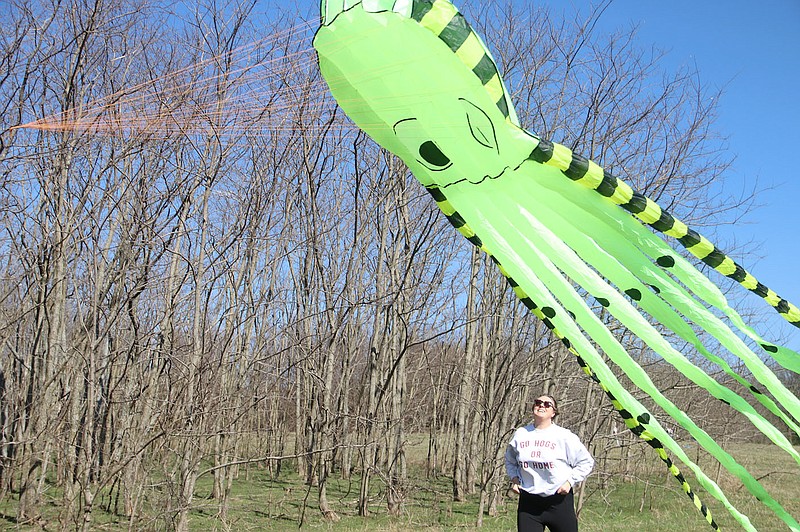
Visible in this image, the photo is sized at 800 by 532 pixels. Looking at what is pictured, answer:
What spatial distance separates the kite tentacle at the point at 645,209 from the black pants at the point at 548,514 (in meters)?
2.17

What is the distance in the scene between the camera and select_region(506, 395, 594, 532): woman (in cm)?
390

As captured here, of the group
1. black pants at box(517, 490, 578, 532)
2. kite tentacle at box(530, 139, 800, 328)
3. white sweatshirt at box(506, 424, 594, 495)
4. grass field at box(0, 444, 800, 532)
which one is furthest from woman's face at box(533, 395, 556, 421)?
grass field at box(0, 444, 800, 532)

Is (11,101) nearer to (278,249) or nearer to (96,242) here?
(96,242)

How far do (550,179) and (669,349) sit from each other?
1.92 ft

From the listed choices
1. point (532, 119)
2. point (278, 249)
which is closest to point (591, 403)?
point (532, 119)

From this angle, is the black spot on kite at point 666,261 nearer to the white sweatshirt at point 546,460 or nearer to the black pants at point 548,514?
the white sweatshirt at point 546,460

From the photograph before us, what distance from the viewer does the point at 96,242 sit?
5.77 metres

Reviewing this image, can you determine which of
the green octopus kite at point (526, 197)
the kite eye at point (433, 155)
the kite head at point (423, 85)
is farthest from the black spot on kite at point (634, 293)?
the kite eye at point (433, 155)

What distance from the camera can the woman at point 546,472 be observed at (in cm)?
390

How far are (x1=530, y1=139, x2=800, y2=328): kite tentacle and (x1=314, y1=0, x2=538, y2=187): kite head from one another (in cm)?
8

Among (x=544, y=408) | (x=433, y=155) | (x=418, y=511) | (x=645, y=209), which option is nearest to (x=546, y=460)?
(x=544, y=408)

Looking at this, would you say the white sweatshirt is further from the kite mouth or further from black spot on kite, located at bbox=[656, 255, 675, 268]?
the kite mouth

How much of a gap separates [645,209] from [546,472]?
2.39 metres

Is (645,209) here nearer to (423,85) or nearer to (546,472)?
(423,85)
